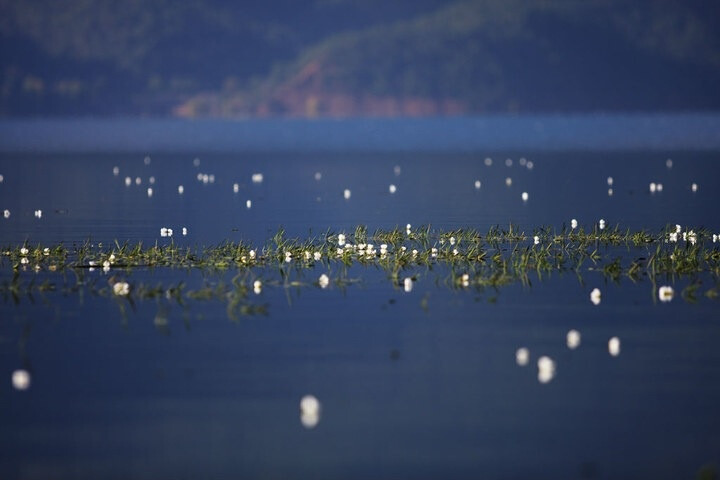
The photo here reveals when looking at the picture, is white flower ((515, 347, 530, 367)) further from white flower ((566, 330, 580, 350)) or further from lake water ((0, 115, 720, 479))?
white flower ((566, 330, 580, 350))

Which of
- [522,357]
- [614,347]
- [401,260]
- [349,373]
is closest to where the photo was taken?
[349,373]

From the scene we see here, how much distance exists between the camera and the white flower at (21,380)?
12.0m

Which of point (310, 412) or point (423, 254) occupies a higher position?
point (423, 254)

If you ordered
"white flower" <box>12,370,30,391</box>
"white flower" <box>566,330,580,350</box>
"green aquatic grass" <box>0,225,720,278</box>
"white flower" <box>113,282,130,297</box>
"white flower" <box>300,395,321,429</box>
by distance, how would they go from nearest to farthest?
"white flower" <box>300,395,321,429</box> < "white flower" <box>12,370,30,391</box> < "white flower" <box>566,330,580,350</box> < "white flower" <box>113,282,130,297</box> < "green aquatic grass" <box>0,225,720,278</box>

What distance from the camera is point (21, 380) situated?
1213cm

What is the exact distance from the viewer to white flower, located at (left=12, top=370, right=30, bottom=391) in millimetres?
11961

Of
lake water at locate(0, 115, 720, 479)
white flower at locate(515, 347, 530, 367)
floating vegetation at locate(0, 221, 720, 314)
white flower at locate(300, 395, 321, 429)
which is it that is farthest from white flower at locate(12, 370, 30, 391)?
white flower at locate(515, 347, 530, 367)

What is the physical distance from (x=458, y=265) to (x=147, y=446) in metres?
9.97

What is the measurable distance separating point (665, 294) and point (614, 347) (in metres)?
3.49

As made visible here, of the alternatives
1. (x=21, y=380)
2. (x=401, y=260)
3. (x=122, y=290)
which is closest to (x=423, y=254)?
(x=401, y=260)

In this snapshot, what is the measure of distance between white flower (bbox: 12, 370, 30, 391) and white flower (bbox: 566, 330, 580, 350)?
4.62m

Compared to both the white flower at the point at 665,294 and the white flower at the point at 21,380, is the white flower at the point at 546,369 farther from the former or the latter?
the white flower at the point at 665,294

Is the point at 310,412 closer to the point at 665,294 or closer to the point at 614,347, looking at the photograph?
the point at 614,347

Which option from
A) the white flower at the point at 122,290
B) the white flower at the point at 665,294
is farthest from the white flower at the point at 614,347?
the white flower at the point at 122,290
